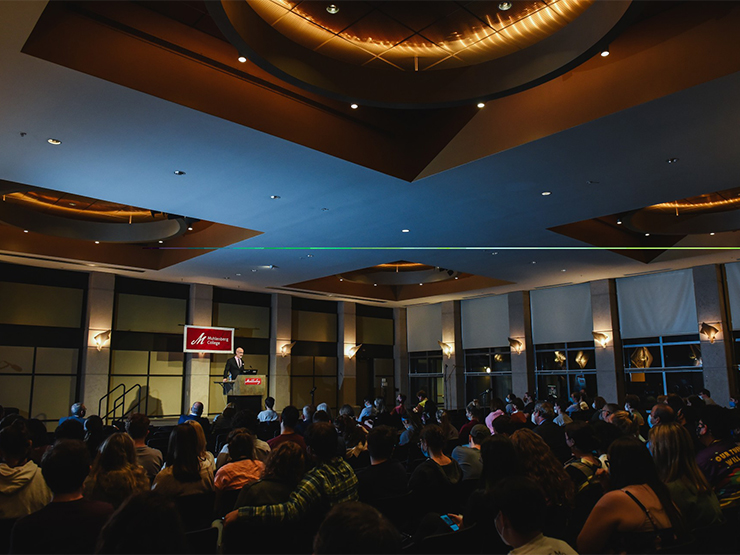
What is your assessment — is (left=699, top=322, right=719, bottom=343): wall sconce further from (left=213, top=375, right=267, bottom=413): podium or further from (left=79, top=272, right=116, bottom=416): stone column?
(left=79, top=272, right=116, bottom=416): stone column

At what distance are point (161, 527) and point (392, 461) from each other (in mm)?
2898

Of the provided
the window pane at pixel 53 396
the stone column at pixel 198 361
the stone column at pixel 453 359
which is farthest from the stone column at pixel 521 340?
the window pane at pixel 53 396

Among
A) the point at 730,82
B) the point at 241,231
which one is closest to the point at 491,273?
the point at 241,231

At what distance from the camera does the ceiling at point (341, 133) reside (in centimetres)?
535

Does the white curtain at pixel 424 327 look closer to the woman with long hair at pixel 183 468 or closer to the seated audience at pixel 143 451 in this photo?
the seated audience at pixel 143 451

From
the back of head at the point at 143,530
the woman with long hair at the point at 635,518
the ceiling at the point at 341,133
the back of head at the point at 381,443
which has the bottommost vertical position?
the woman with long hair at the point at 635,518

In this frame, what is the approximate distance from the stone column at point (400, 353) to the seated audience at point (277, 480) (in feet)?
56.5

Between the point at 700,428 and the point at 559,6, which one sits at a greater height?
the point at 559,6

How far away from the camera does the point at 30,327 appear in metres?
13.0

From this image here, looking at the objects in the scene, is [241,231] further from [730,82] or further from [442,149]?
[730,82]

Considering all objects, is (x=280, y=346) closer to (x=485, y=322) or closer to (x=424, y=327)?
(x=424, y=327)

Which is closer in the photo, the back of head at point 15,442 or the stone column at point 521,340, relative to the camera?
the back of head at point 15,442

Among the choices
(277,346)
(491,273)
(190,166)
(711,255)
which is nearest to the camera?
(190,166)

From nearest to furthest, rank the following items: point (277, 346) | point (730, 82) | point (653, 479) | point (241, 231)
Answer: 1. point (653, 479)
2. point (730, 82)
3. point (241, 231)
4. point (277, 346)
